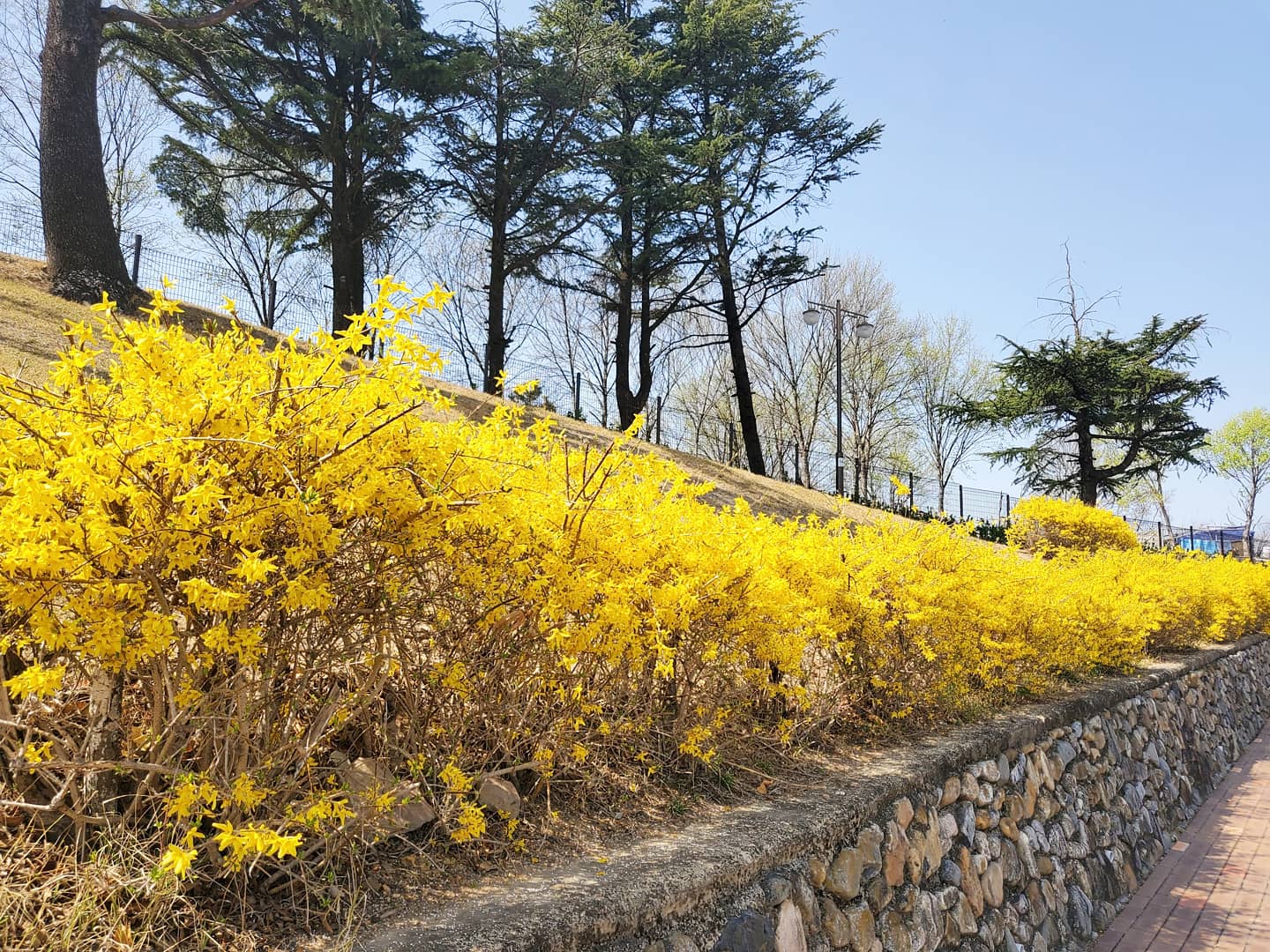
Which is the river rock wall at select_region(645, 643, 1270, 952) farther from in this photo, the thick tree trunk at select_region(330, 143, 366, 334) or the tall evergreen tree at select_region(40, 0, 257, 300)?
the thick tree trunk at select_region(330, 143, 366, 334)

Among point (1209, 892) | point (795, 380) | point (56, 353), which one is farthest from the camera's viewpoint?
point (795, 380)

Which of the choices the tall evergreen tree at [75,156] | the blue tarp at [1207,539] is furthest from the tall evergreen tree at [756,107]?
the blue tarp at [1207,539]

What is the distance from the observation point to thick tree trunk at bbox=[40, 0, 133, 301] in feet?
30.8

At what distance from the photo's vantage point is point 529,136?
1435cm

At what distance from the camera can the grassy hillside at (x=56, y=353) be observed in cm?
737

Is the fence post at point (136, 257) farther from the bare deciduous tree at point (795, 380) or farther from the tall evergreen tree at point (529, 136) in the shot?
the bare deciduous tree at point (795, 380)

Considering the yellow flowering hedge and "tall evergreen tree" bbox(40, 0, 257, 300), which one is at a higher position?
"tall evergreen tree" bbox(40, 0, 257, 300)

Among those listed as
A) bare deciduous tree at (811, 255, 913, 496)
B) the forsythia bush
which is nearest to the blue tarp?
bare deciduous tree at (811, 255, 913, 496)

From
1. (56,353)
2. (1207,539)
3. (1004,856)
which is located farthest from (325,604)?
(1207,539)

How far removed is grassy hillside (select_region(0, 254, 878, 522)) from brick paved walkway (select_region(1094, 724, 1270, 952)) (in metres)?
2.52

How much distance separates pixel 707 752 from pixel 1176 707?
19.9ft

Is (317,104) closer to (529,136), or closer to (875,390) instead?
(529,136)

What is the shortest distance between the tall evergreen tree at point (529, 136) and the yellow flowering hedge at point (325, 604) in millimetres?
12671

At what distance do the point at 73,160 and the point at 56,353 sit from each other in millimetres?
3349
